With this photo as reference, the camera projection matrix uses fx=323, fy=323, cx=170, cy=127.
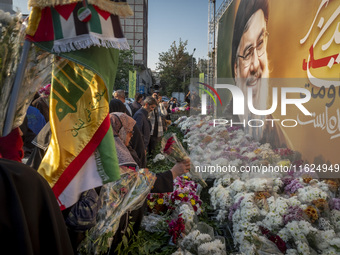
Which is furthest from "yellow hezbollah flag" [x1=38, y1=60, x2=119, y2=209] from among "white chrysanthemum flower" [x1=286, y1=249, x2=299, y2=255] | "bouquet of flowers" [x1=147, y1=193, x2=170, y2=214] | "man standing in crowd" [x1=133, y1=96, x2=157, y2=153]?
"man standing in crowd" [x1=133, y1=96, x2=157, y2=153]

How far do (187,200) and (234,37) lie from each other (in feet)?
26.2

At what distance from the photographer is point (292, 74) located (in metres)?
5.75

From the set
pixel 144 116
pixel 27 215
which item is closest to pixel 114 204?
pixel 27 215

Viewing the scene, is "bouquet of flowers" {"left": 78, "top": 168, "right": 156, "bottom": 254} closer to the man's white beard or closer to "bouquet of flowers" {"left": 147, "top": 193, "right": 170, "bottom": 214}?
"bouquet of flowers" {"left": 147, "top": 193, "right": 170, "bottom": 214}

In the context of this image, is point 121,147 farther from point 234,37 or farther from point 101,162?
point 234,37

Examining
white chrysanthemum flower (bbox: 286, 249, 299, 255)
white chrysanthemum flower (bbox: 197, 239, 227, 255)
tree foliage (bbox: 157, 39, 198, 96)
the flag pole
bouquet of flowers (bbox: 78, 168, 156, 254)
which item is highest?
tree foliage (bbox: 157, 39, 198, 96)

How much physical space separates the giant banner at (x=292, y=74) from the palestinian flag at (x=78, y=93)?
3.32m

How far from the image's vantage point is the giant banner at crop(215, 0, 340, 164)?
174 inches

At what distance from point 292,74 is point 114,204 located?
15.1 feet

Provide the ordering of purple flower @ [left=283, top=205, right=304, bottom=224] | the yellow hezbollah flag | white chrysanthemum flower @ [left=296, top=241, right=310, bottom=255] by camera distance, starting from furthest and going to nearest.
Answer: purple flower @ [left=283, top=205, right=304, bottom=224], white chrysanthemum flower @ [left=296, top=241, right=310, bottom=255], the yellow hezbollah flag

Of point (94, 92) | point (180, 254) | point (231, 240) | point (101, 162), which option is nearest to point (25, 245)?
point (101, 162)

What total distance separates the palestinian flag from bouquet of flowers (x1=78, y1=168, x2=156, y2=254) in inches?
7.5

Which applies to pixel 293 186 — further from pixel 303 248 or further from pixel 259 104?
pixel 259 104

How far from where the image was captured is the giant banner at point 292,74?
174 inches
